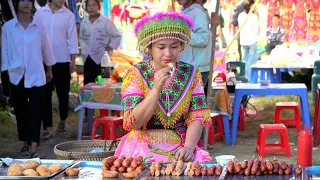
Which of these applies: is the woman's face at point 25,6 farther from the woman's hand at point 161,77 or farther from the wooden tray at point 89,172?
the wooden tray at point 89,172

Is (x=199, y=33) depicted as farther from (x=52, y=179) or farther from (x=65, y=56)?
(x=52, y=179)

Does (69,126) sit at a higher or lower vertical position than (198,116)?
lower

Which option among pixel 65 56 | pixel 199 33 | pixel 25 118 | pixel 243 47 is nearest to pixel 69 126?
pixel 65 56

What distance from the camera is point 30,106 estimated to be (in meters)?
6.47

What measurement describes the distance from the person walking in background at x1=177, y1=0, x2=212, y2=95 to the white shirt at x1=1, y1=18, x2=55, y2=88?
60.5 inches

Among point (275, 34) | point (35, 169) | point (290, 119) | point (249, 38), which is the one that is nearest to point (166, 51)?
point (35, 169)

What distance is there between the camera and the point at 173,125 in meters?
3.79

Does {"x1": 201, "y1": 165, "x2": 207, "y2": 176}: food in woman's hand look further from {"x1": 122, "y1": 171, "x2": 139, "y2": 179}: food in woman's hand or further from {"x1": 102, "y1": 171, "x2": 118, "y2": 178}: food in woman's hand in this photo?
{"x1": 102, "y1": 171, "x2": 118, "y2": 178}: food in woman's hand

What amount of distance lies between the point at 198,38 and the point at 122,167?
3.51 m

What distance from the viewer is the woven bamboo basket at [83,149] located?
15.3 ft

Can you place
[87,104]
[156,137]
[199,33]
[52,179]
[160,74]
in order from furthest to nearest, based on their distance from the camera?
[87,104] → [199,33] → [156,137] → [160,74] → [52,179]

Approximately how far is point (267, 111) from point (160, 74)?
7.13 m

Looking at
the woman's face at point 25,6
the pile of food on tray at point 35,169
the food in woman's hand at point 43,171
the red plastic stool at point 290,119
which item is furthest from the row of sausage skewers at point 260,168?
the red plastic stool at point 290,119

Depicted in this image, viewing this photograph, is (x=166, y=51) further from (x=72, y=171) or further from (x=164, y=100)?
(x=72, y=171)
